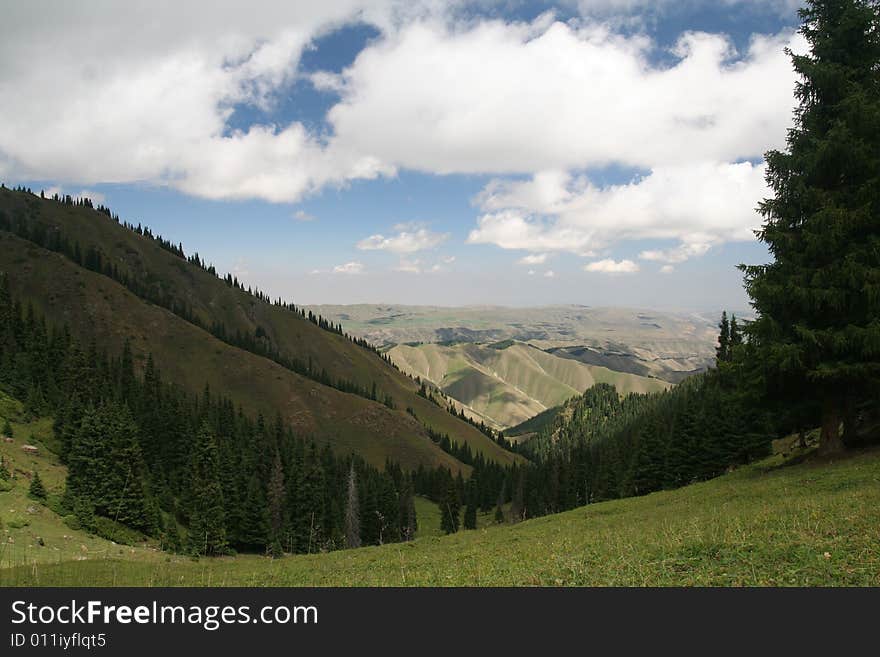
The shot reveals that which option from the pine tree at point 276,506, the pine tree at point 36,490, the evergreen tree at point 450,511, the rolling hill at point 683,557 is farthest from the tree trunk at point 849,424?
the evergreen tree at point 450,511

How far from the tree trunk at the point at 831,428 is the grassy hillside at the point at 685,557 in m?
1.72

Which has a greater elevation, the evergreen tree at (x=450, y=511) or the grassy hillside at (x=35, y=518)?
the grassy hillside at (x=35, y=518)

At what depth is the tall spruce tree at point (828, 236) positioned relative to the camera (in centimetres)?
2283

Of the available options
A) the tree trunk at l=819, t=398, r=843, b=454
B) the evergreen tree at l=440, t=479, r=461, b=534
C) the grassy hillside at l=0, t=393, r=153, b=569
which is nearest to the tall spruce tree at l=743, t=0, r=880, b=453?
the tree trunk at l=819, t=398, r=843, b=454

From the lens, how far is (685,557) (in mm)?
12086

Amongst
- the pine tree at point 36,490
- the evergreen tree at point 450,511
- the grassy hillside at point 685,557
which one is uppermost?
the grassy hillside at point 685,557

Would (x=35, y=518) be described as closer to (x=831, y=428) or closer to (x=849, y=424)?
(x=831, y=428)

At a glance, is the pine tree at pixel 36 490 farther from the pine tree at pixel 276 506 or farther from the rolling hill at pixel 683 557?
the pine tree at pixel 276 506

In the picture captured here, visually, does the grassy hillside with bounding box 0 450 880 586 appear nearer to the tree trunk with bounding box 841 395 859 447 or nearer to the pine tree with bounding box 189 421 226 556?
the tree trunk with bounding box 841 395 859 447

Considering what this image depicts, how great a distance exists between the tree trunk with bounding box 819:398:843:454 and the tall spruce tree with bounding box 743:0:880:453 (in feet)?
0.17

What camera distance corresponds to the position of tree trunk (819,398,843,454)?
25641 mm

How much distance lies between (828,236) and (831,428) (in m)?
11.0
